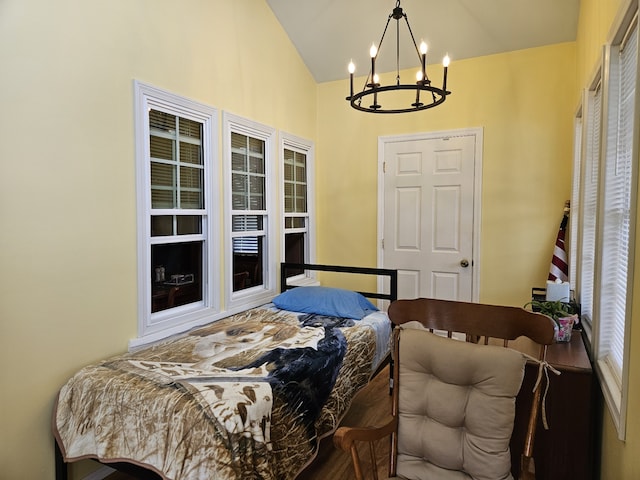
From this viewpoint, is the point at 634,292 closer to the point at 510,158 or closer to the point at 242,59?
the point at 510,158

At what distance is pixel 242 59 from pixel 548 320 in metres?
3.05

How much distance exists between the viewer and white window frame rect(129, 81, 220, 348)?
266 centimetres

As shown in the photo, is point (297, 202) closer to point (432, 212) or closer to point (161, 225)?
point (432, 212)

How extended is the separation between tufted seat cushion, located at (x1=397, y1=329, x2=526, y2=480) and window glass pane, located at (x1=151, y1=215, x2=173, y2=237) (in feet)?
6.00

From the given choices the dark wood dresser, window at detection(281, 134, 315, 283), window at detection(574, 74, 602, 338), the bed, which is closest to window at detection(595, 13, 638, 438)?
the dark wood dresser

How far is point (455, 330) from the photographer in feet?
5.99

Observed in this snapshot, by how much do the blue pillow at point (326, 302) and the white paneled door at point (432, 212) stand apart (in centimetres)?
91

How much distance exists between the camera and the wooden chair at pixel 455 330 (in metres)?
1.53

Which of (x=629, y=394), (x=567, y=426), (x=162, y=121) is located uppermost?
(x=162, y=121)

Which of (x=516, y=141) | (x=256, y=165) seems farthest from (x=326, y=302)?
(x=516, y=141)

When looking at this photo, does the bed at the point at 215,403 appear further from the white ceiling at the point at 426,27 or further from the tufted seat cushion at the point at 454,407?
the white ceiling at the point at 426,27

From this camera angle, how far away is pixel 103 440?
6.54 ft

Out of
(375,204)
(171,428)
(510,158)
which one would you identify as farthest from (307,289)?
(510,158)

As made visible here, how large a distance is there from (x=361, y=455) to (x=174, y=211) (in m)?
1.97
